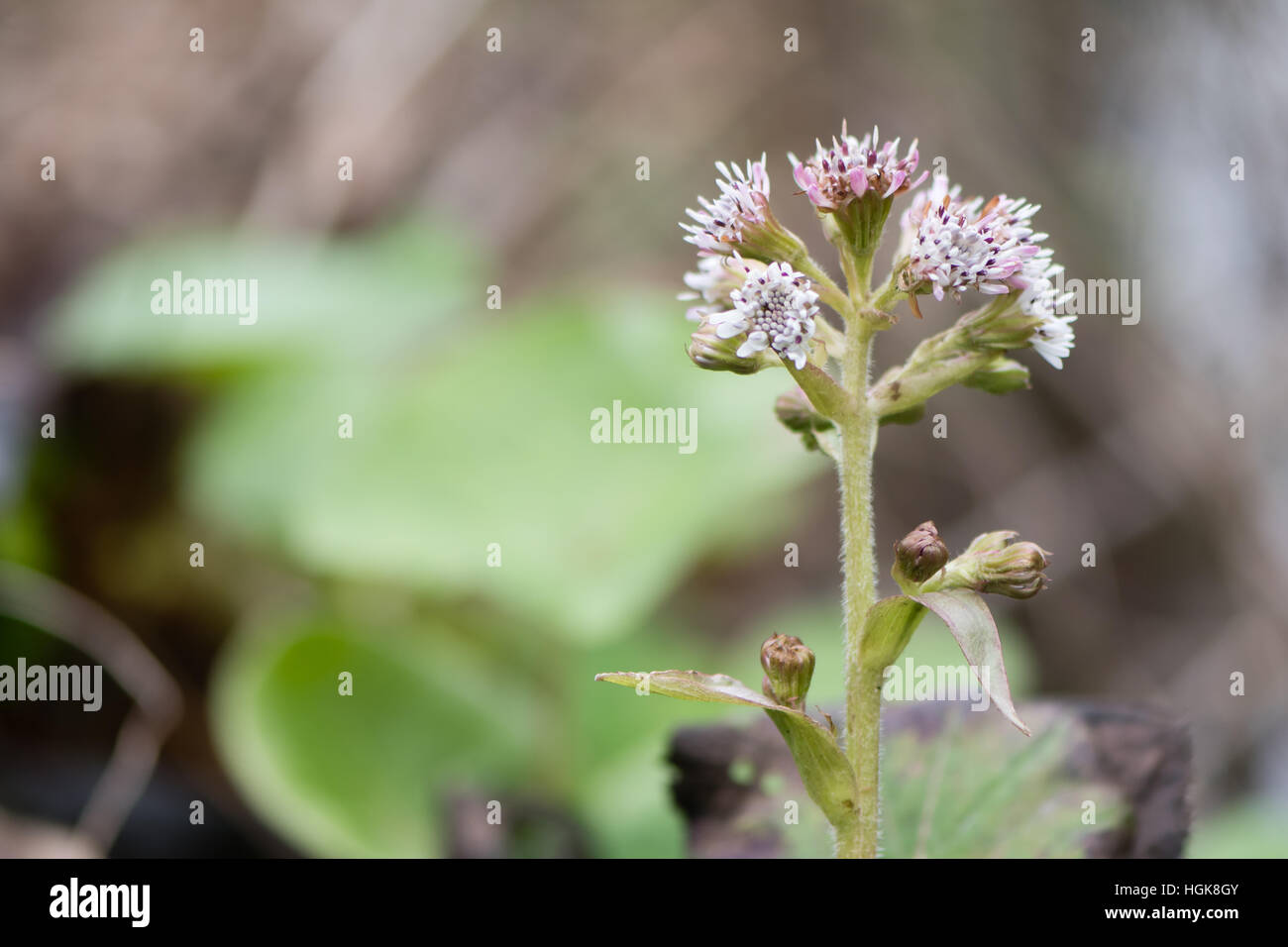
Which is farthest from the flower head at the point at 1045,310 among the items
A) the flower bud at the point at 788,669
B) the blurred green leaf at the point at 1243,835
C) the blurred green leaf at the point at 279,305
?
the blurred green leaf at the point at 279,305

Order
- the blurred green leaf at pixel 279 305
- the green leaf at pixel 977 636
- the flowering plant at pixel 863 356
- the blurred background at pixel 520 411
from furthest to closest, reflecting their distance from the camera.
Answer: the blurred green leaf at pixel 279 305, the blurred background at pixel 520 411, the flowering plant at pixel 863 356, the green leaf at pixel 977 636

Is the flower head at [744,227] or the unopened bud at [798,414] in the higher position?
the flower head at [744,227]

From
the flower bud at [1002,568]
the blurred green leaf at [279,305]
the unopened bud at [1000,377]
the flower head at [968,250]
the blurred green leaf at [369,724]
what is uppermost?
the blurred green leaf at [279,305]

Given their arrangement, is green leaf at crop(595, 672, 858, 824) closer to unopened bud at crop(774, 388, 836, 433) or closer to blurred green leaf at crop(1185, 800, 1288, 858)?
unopened bud at crop(774, 388, 836, 433)

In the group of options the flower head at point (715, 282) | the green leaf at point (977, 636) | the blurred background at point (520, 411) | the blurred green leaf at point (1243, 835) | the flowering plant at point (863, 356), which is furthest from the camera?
the blurred background at point (520, 411)

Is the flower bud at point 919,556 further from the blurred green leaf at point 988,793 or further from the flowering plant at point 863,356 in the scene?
the blurred green leaf at point 988,793

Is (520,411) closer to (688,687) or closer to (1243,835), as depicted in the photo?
(1243,835)

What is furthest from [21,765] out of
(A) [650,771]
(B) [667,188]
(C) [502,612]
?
(B) [667,188]
